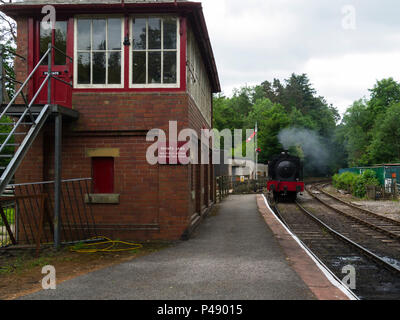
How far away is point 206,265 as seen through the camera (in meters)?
6.80

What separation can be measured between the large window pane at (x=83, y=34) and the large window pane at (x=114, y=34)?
53 cm

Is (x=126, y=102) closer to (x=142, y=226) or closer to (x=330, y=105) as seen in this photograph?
(x=142, y=226)

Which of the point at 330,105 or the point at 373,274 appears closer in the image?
the point at 373,274

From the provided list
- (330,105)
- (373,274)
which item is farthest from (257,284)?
(330,105)

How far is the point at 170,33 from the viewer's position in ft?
31.2

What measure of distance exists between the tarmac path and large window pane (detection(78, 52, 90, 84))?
467 centimetres

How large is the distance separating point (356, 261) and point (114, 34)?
7880 millimetres

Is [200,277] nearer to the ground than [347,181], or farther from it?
nearer to the ground

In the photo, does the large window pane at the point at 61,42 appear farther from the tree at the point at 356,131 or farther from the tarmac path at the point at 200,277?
the tree at the point at 356,131

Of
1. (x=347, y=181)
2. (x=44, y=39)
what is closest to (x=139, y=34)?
(x=44, y=39)

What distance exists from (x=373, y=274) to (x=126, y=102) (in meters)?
6.64

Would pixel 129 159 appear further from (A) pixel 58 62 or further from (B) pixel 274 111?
(B) pixel 274 111

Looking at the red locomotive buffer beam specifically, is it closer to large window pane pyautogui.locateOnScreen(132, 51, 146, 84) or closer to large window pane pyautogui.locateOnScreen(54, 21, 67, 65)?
large window pane pyautogui.locateOnScreen(132, 51, 146, 84)

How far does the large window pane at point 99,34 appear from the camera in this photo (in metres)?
9.59
